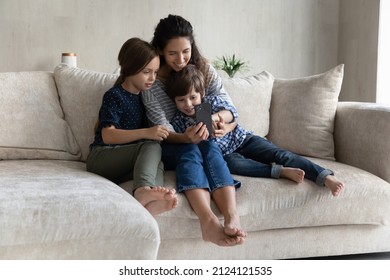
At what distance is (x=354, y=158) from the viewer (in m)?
2.44

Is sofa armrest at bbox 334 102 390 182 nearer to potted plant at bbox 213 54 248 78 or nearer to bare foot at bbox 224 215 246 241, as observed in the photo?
bare foot at bbox 224 215 246 241

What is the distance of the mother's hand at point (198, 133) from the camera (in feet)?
6.89

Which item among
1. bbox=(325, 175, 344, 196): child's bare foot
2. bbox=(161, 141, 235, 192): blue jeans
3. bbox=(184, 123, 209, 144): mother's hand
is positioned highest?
bbox=(184, 123, 209, 144): mother's hand

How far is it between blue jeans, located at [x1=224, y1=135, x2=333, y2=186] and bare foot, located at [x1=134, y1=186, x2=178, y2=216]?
0.44 meters

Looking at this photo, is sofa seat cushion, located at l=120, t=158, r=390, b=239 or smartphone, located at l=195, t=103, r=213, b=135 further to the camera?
smartphone, located at l=195, t=103, r=213, b=135

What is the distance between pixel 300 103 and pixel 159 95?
0.71m

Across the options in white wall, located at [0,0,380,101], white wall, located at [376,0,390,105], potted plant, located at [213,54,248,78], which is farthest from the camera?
potted plant, located at [213,54,248,78]

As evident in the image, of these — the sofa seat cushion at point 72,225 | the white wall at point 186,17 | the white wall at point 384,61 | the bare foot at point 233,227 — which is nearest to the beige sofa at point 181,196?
the sofa seat cushion at point 72,225

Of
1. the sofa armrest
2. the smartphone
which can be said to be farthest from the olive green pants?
the sofa armrest

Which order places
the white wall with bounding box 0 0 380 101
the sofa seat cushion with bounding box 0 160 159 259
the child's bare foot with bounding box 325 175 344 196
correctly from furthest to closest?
the white wall with bounding box 0 0 380 101, the child's bare foot with bounding box 325 175 344 196, the sofa seat cushion with bounding box 0 160 159 259

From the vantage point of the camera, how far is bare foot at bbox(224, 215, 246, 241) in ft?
5.87

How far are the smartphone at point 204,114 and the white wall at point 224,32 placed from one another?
2.56 meters

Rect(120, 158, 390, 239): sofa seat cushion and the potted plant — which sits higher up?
the potted plant
